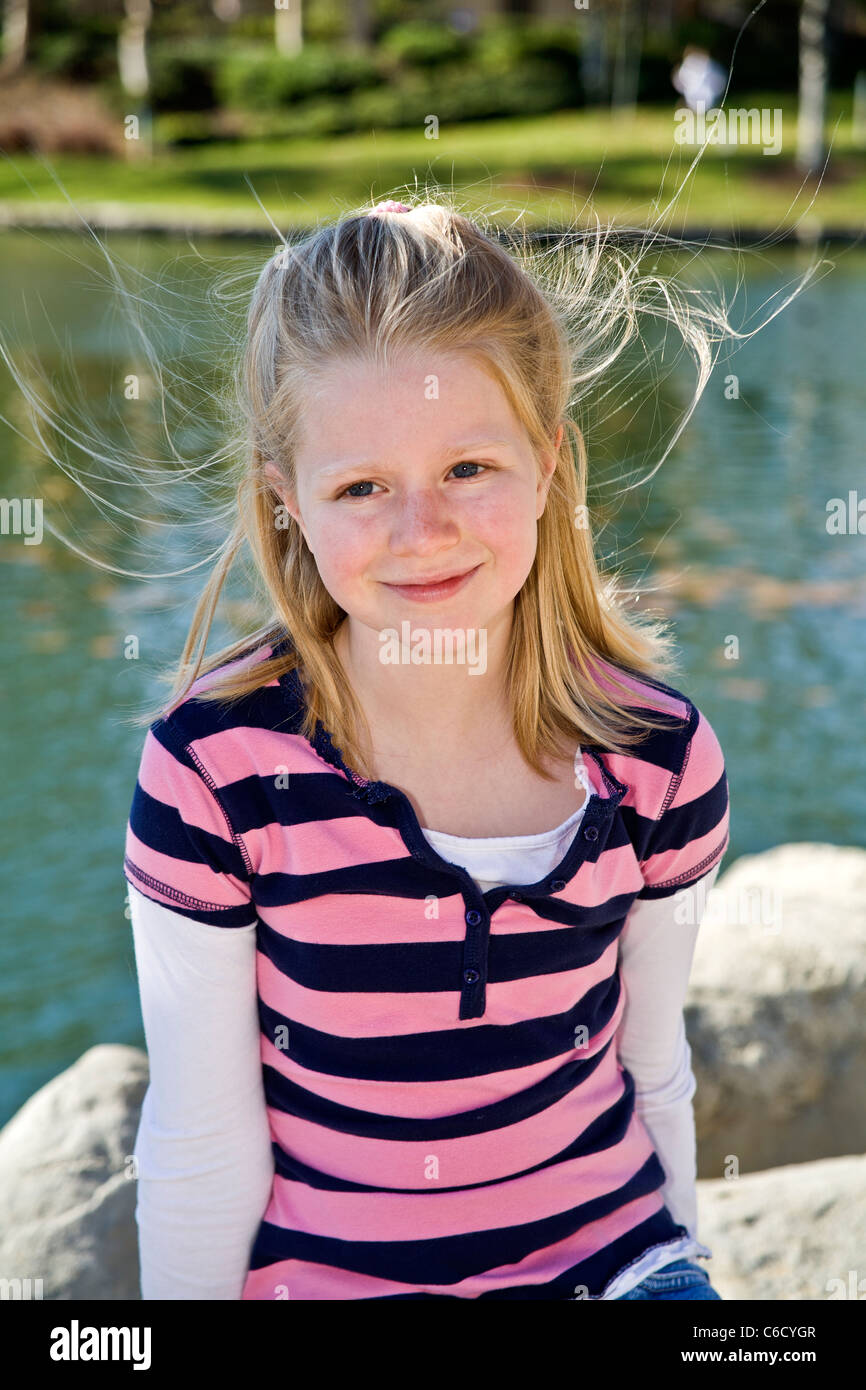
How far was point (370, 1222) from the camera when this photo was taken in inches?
64.3

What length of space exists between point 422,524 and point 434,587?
0.08 meters

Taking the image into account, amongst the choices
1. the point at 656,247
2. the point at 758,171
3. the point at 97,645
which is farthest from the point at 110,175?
the point at 656,247

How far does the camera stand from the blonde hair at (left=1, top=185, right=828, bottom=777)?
5.35 ft

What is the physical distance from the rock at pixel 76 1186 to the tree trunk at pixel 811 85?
17.9 m

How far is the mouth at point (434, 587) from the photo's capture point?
5.32 ft

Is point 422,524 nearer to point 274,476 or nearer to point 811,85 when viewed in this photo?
point 274,476

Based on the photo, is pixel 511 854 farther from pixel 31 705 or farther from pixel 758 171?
pixel 758 171

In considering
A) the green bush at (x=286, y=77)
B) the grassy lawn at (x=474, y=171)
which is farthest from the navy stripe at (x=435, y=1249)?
the green bush at (x=286, y=77)

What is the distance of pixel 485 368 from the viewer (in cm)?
163

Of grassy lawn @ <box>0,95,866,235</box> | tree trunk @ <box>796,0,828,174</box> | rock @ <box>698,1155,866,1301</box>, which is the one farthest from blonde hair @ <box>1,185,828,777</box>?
tree trunk @ <box>796,0,828,174</box>

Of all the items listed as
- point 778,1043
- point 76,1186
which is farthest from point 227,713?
point 778,1043

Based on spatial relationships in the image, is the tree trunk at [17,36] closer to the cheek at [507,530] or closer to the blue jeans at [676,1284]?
the cheek at [507,530]

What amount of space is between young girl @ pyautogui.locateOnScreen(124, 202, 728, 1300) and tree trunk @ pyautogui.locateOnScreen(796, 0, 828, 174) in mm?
18101
